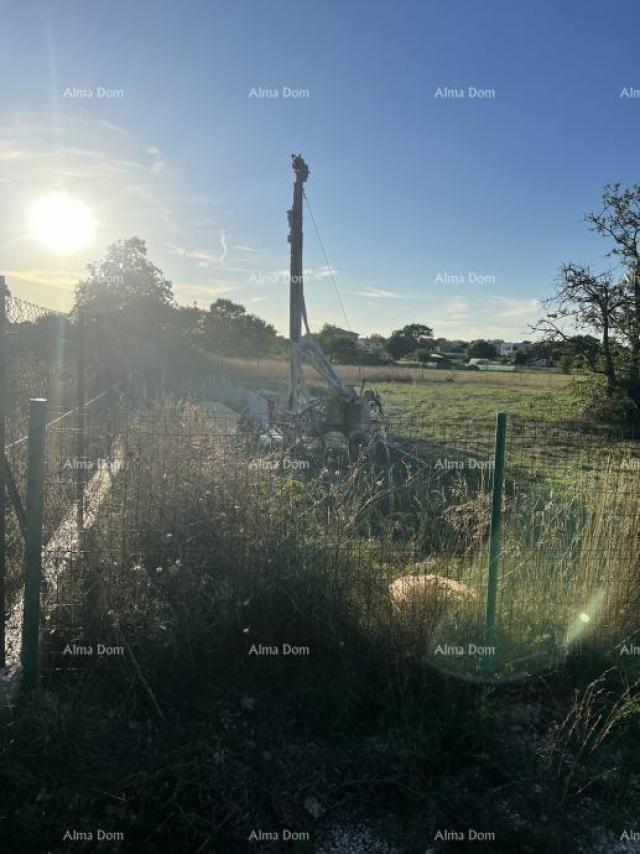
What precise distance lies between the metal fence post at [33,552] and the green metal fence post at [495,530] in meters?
2.61

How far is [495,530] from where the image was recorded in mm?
4051

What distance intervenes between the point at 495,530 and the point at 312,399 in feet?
35.9

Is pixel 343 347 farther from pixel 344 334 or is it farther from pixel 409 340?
pixel 409 340

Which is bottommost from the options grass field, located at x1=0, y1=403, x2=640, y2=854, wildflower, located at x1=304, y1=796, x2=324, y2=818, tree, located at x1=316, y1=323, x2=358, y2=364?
wildflower, located at x1=304, y1=796, x2=324, y2=818

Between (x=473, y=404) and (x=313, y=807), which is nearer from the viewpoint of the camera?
(x=313, y=807)

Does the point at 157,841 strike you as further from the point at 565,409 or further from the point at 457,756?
the point at 565,409

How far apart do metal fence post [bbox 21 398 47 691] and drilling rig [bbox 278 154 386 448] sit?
815cm

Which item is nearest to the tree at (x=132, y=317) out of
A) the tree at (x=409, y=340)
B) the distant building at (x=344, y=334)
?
the distant building at (x=344, y=334)

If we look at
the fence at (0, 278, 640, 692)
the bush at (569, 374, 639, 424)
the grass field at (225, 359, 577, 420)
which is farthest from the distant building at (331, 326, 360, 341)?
the fence at (0, 278, 640, 692)

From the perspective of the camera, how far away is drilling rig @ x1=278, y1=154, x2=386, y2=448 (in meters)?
12.9

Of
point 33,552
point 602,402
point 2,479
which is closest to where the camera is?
point 33,552

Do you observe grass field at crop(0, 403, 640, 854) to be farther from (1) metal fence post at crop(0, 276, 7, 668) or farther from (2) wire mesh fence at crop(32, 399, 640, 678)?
(1) metal fence post at crop(0, 276, 7, 668)

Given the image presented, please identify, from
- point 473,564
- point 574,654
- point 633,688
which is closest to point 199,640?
point 473,564

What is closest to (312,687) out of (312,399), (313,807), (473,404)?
(313,807)
